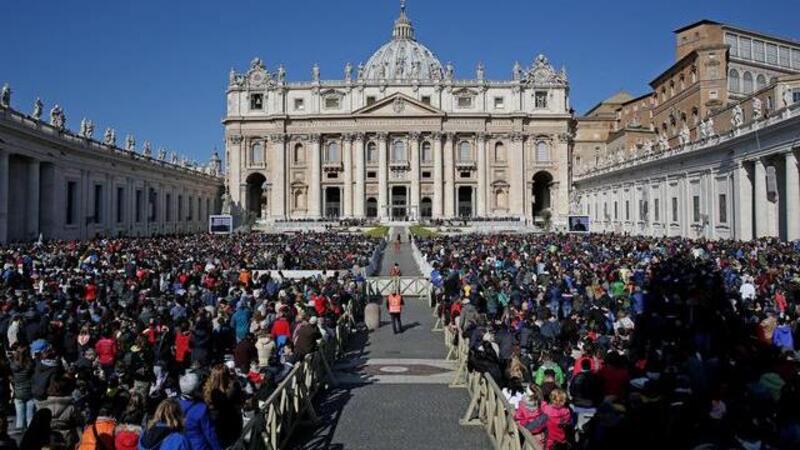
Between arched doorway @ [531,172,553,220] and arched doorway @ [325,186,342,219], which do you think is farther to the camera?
arched doorway @ [531,172,553,220]

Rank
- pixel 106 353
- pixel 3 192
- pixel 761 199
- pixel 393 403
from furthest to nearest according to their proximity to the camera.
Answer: pixel 3 192 → pixel 761 199 → pixel 393 403 → pixel 106 353

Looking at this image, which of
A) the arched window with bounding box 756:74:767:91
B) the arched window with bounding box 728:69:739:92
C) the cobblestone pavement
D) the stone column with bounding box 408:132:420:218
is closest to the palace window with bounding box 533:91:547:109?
the stone column with bounding box 408:132:420:218

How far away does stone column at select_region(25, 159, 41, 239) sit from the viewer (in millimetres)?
38156

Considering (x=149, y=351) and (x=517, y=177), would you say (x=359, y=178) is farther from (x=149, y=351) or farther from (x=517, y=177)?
(x=149, y=351)

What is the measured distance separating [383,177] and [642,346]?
7102 centimetres

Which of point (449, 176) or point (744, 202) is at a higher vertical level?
point (449, 176)

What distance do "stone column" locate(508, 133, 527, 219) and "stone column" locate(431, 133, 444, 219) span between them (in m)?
8.81

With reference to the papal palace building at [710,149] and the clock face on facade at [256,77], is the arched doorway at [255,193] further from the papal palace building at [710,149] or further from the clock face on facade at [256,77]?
the papal palace building at [710,149]

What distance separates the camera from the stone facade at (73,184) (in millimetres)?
36844

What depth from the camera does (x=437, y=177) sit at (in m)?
80.9

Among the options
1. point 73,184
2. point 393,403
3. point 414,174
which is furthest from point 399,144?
point 393,403

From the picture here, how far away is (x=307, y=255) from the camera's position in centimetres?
2925

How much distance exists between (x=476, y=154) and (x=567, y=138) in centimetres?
1134

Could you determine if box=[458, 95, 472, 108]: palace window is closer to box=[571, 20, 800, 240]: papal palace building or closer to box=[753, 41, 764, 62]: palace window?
box=[571, 20, 800, 240]: papal palace building
